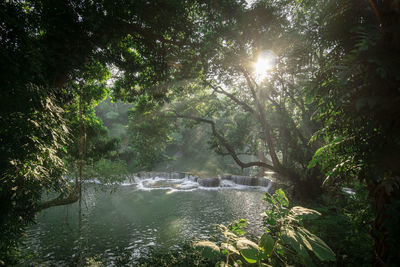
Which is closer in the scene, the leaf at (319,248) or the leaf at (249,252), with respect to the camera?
the leaf at (319,248)

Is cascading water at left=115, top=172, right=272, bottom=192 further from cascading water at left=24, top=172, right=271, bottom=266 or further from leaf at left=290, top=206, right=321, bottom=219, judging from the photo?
leaf at left=290, top=206, right=321, bottom=219

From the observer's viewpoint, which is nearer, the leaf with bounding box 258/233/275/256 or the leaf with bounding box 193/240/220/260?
the leaf with bounding box 193/240/220/260

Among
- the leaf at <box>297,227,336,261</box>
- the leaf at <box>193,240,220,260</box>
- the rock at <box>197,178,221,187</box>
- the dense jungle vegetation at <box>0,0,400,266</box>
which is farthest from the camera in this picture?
the rock at <box>197,178,221,187</box>

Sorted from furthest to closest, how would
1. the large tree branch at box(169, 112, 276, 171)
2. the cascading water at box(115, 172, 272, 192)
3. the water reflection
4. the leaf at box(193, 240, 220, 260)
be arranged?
the cascading water at box(115, 172, 272, 192) → the large tree branch at box(169, 112, 276, 171) → the water reflection → the leaf at box(193, 240, 220, 260)

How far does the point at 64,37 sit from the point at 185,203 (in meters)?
12.8

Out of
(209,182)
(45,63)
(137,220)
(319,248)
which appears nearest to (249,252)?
(319,248)

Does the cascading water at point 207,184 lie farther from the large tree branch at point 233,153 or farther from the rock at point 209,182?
the large tree branch at point 233,153

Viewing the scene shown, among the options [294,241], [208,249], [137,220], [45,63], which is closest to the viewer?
[294,241]

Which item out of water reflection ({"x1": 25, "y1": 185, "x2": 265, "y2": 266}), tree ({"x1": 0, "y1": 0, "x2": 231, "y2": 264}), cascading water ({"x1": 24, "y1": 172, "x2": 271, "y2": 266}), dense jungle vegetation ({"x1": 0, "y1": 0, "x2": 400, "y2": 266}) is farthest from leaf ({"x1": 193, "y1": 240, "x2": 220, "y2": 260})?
water reflection ({"x1": 25, "y1": 185, "x2": 265, "y2": 266})

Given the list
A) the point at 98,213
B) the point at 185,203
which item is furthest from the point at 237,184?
the point at 98,213

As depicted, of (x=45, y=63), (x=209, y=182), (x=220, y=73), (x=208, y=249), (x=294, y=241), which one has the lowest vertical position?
(x=209, y=182)

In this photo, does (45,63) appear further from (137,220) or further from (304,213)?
(137,220)

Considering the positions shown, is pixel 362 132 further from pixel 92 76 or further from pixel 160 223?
pixel 160 223

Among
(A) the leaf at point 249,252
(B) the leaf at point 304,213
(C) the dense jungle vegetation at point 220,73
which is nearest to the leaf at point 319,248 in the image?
(C) the dense jungle vegetation at point 220,73
